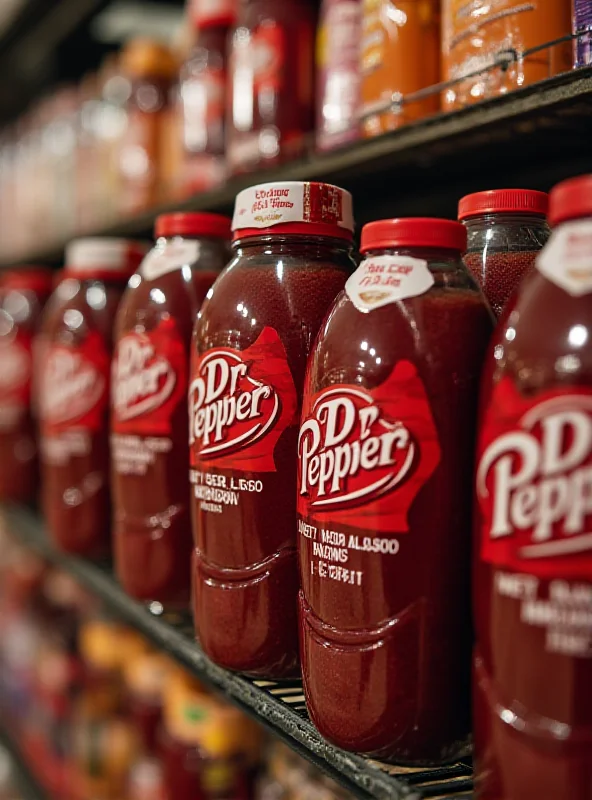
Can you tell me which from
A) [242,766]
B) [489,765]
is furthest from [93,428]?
[489,765]

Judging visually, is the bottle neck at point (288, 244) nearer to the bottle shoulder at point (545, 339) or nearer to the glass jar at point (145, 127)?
the bottle shoulder at point (545, 339)

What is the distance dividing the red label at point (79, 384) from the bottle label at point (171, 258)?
0.28 meters

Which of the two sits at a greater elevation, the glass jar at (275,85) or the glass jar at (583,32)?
the glass jar at (275,85)

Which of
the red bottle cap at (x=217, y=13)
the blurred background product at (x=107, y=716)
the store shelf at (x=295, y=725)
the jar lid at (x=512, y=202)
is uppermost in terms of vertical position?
the red bottle cap at (x=217, y=13)

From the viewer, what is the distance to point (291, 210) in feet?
3.06

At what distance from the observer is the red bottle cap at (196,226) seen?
3.92 feet

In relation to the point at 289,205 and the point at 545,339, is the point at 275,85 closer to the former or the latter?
the point at 289,205

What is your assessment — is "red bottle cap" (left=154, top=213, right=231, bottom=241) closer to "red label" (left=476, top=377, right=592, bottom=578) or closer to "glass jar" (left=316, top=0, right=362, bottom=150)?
"glass jar" (left=316, top=0, right=362, bottom=150)

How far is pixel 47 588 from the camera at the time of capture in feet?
8.17

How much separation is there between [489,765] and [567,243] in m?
0.41

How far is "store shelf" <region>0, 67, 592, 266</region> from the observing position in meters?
0.83

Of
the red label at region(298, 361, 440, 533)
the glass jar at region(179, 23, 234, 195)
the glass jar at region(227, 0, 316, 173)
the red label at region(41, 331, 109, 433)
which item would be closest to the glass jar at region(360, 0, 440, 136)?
the glass jar at region(227, 0, 316, 173)

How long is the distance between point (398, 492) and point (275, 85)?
82cm

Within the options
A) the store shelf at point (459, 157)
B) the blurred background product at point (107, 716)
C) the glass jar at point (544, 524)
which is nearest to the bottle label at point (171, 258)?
the store shelf at point (459, 157)
